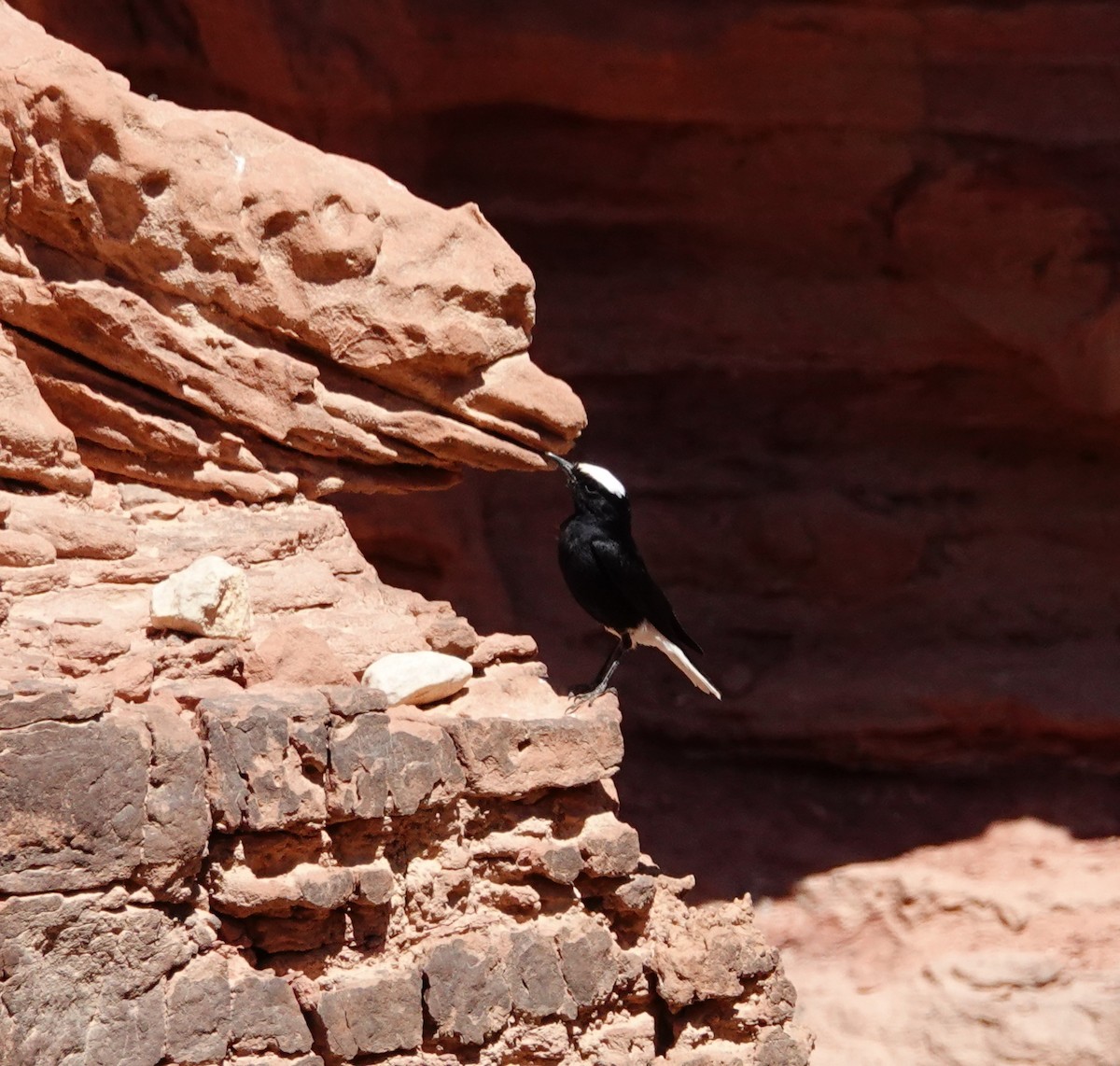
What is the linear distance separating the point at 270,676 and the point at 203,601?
191mm

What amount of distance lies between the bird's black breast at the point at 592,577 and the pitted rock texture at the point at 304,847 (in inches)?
26.4

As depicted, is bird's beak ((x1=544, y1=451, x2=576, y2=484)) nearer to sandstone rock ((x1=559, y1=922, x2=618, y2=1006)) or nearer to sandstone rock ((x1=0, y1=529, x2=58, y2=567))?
sandstone rock ((x1=559, y1=922, x2=618, y2=1006))

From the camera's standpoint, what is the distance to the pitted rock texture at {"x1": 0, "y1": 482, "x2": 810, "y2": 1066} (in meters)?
2.62

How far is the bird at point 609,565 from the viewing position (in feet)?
13.7

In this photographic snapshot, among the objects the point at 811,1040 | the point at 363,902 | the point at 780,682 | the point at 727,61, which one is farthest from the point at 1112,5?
the point at 363,902

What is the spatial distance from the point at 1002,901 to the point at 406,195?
11.6 feet

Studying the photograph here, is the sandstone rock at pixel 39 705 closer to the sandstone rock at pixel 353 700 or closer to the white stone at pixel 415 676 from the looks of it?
Result: the sandstone rock at pixel 353 700

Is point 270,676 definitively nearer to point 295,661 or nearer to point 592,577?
point 295,661

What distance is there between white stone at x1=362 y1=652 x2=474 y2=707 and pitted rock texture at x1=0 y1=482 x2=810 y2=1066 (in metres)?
0.04

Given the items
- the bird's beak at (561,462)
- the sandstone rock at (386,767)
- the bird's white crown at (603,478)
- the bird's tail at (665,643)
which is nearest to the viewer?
the sandstone rock at (386,767)

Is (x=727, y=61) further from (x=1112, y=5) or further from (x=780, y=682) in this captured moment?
(x=780, y=682)

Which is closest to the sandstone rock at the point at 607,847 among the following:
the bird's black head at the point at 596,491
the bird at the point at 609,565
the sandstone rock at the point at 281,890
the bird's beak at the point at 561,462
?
the sandstone rock at the point at 281,890

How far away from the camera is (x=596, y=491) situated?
4191mm

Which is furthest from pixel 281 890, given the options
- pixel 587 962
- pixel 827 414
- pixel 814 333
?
pixel 827 414
